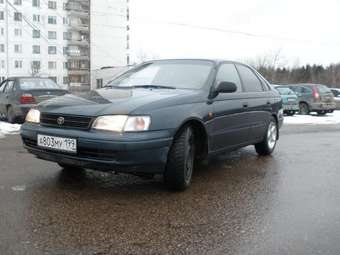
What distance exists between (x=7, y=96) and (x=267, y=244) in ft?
32.3

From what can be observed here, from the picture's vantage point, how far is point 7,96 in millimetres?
11773

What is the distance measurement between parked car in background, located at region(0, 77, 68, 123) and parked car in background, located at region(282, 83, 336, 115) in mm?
12169

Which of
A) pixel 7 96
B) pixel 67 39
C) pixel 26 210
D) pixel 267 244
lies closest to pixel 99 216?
pixel 26 210

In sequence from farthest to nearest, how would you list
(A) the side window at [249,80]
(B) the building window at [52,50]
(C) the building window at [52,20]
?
(B) the building window at [52,50]
(C) the building window at [52,20]
(A) the side window at [249,80]

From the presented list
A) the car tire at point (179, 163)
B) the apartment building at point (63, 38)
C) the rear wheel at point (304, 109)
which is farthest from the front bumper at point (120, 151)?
the apartment building at point (63, 38)

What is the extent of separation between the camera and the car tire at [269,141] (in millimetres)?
7348

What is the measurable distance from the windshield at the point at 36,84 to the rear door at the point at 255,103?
6.42 meters

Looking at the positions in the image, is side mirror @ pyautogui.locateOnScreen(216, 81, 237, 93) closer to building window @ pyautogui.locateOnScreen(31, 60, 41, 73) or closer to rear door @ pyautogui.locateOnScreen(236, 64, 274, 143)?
rear door @ pyautogui.locateOnScreen(236, 64, 274, 143)

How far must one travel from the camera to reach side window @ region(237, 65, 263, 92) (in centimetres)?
659

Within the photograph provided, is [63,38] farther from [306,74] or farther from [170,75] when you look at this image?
[170,75]

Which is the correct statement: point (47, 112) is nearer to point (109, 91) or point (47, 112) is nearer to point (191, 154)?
point (109, 91)

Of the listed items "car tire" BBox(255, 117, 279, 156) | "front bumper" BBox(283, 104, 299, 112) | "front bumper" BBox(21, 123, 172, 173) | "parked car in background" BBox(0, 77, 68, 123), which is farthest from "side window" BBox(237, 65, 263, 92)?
"front bumper" BBox(283, 104, 299, 112)

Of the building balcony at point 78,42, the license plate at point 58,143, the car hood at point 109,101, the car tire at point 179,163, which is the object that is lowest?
the car tire at point 179,163

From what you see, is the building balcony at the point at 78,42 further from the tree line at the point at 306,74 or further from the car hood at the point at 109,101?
the car hood at the point at 109,101
